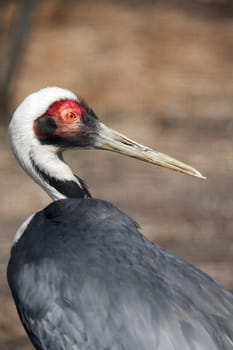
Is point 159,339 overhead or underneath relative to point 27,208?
overhead

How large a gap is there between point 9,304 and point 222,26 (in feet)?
20.6

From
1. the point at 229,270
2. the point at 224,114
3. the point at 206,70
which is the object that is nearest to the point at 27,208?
the point at 229,270

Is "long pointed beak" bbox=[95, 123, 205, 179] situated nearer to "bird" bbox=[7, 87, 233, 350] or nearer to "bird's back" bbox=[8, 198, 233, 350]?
"bird" bbox=[7, 87, 233, 350]

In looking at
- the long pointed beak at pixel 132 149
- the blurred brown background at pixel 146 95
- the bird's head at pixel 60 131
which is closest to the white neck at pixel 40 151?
the bird's head at pixel 60 131

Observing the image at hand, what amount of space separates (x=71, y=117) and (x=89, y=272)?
2.88ft

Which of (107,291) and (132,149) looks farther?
(132,149)

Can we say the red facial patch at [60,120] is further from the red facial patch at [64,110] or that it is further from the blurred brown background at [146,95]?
the blurred brown background at [146,95]

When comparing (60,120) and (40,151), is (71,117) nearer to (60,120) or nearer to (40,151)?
(60,120)

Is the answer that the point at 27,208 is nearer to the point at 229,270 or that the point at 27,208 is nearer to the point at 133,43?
the point at 229,270

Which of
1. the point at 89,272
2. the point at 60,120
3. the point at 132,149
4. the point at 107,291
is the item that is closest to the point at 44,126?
the point at 60,120

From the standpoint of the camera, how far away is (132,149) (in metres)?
5.55

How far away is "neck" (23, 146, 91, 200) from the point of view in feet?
17.9

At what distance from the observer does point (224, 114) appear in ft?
37.5

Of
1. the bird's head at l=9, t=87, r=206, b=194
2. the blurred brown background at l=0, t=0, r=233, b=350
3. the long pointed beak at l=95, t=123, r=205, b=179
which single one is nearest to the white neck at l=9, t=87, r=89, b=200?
the bird's head at l=9, t=87, r=206, b=194
